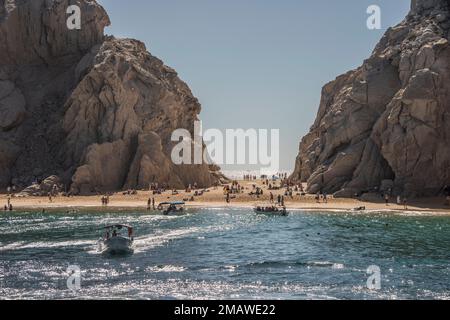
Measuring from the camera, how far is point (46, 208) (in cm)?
7812

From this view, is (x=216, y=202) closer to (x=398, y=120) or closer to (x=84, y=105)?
(x=84, y=105)

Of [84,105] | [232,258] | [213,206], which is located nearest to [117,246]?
[232,258]

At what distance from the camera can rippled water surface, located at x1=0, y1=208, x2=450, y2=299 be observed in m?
29.8

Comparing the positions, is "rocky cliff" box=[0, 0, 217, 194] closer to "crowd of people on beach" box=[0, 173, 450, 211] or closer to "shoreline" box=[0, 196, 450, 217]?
"crowd of people on beach" box=[0, 173, 450, 211]

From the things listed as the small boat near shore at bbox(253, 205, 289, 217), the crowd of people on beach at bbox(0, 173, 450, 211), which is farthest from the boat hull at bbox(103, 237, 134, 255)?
the crowd of people on beach at bbox(0, 173, 450, 211)

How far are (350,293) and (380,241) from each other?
2080cm

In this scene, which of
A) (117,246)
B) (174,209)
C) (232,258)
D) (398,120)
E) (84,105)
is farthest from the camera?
(84,105)

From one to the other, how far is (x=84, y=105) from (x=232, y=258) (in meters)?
65.4

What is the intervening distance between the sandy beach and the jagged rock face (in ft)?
10.7

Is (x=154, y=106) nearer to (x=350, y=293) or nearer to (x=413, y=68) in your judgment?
(x=413, y=68)

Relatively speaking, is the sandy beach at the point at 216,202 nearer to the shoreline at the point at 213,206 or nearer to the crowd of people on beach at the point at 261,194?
the shoreline at the point at 213,206

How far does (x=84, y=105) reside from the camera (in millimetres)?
98375

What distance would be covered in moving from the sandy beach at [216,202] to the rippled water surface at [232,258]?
1010 cm
